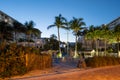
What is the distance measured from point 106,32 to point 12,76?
4587cm

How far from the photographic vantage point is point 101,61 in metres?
30.7

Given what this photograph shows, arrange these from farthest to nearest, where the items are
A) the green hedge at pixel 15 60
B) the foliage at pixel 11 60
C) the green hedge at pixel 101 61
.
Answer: the green hedge at pixel 101 61, the green hedge at pixel 15 60, the foliage at pixel 11 60

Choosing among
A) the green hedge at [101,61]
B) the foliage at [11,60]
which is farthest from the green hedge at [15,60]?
the green hedge at [101,61]

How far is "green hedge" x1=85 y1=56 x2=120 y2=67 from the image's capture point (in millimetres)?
29422

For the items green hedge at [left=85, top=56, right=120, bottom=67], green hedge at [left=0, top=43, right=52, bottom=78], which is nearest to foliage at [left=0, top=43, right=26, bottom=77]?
green hedge at [left=0, top=43, right=52, bottom=78]

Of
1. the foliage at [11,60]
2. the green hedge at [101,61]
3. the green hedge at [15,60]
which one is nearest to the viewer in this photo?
the foliage at [11,60]

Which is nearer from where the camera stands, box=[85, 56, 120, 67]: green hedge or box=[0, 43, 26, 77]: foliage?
box=[0, 43, 26, 77]: foliage

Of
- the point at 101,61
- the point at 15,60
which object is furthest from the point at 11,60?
the point at 101,61

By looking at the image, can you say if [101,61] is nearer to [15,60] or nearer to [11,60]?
[15,60]

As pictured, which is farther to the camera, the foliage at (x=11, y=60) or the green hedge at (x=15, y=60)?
the green hedge at (x=15, y=60)

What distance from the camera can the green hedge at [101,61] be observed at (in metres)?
29.4

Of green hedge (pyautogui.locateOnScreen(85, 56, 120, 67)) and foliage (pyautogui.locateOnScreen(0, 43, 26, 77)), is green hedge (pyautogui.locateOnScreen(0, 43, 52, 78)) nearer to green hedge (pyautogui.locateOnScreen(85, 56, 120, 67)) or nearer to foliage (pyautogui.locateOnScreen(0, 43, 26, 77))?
foliage (pyautogui.locateOnScreen(0, 43, 26, 77))

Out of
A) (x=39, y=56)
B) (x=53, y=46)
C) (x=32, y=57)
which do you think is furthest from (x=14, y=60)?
(x=53, y=46)

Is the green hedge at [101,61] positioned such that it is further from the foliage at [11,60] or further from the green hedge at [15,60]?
the foliage at [11,60]
